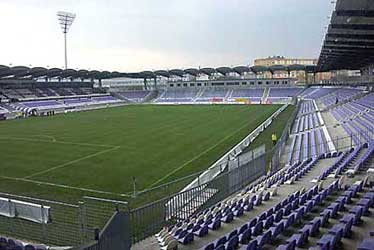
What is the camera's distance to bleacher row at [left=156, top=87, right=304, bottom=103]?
89650mm

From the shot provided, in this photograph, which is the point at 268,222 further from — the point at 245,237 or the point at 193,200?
the point at 193,200

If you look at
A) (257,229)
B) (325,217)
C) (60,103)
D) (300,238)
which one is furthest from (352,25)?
(60,103)

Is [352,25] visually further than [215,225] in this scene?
Yes

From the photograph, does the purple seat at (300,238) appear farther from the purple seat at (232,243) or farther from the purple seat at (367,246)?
the purple seat at (367,246)

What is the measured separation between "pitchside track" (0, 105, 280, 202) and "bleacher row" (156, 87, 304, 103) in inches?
1861

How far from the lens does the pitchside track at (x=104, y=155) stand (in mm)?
19312

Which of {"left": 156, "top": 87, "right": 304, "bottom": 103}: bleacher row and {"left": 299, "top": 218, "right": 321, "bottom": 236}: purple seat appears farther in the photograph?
{"left": 156, "top": 87, "right": 304, "bottom": 103}: bleacher row

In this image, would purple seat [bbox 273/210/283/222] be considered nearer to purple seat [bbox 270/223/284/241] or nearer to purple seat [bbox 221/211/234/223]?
purple seat [bbox 270/223/284/241]

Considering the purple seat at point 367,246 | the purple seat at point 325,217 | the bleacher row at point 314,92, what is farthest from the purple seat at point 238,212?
the bleacher row at point 314,92

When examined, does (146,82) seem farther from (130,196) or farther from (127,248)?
(127,248)

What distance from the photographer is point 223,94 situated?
320ft

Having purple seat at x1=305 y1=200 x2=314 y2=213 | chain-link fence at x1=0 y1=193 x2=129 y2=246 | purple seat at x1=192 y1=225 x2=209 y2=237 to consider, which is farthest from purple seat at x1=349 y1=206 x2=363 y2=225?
chain-link fence at x1=0 y1=193 x2=129 y2=246

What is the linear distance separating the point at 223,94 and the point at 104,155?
237 ft

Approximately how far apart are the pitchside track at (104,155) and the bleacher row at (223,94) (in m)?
47.3
